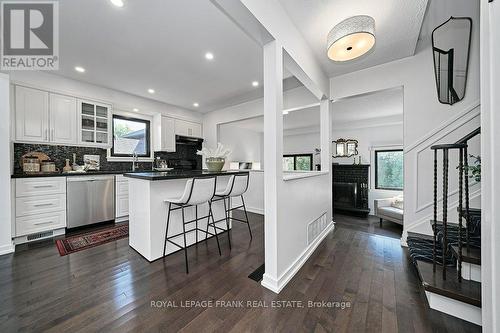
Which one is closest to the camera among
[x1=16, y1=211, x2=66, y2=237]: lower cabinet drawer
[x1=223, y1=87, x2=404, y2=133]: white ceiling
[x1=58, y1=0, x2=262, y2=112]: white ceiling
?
[x1=58, y1=0, x2=262, y2=112]: white ceiling

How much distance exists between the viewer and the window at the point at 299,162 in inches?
264

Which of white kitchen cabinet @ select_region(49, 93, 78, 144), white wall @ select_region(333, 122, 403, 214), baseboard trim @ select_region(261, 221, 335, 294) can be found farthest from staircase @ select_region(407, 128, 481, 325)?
white kitchen cabinet @ select_region(49, 93, 78, 144)

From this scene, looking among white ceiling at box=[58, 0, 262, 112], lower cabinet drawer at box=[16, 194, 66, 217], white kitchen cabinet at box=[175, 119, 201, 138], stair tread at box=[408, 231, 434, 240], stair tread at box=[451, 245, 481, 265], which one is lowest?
stair tread at box=[408, 231, 434, 240]

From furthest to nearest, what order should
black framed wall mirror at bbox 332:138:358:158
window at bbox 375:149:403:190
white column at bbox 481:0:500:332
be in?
black framed wall mirror at bbox 332:138:358:158
window at bbox 375:149:403:190
white column at bbox 481:0:500:332

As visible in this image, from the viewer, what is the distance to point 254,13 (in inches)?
56.1

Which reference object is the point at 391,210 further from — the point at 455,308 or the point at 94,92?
the point at 94,92

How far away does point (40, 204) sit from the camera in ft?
8.98

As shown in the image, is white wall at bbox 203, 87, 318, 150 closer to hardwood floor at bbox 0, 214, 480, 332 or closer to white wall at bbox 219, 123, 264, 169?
white wall at bbox 219, 123, 264, 169

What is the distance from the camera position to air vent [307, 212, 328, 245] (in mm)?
2436

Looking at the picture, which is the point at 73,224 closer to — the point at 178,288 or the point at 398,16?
the point at 178,288

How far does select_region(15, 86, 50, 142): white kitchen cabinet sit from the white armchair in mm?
6132

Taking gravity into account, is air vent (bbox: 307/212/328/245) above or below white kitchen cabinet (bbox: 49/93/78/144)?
below

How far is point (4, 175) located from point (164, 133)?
2.51m

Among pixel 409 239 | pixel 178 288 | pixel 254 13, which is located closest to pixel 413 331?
pixel 409 239
